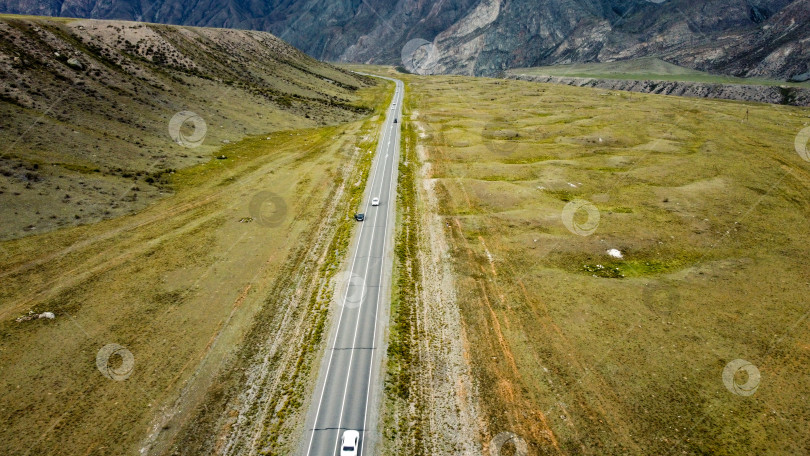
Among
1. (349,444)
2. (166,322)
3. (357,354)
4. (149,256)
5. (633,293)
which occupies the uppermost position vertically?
(149,256)

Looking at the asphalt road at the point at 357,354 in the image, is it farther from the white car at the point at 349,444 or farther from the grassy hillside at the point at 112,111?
the grassy hillside at the point at 112,111

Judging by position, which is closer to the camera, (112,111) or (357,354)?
(357,354)

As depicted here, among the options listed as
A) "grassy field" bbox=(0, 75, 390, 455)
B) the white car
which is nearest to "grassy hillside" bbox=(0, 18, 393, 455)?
"grassy field" bbox=(0, 75, 390, 455)

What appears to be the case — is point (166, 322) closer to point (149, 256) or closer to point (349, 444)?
point (149, 256)

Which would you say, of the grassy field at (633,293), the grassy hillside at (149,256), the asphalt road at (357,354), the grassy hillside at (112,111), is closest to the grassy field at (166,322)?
the grassy hillside at (149,256)

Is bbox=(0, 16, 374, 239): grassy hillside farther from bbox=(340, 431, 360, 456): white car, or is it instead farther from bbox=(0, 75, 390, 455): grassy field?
bbox=(340, 431, 360, 456): white car

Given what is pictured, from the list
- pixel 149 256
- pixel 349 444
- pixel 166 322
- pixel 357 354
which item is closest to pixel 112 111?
pixel 149 256

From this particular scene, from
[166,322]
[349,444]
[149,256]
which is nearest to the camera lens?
[349,444]
